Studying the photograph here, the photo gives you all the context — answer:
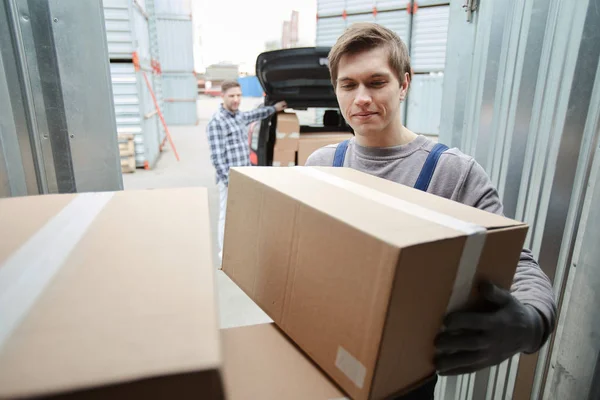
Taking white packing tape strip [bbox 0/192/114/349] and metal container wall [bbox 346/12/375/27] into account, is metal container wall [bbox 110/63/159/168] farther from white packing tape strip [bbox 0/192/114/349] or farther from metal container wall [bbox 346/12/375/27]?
white packing tape strip [bbox 0/192/114/349]

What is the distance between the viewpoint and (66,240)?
0.69 m

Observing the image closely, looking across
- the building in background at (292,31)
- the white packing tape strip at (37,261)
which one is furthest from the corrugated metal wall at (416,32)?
the building in background at (292,31)

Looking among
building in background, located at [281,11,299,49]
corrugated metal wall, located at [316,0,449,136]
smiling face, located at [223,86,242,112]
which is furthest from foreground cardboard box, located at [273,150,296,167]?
building in background, located at [281,11,299,49]

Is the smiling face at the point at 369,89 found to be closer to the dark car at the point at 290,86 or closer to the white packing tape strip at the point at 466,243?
the white packing tape strip at the point at 466,243

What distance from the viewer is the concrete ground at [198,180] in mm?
2775

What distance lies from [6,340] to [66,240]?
284mm

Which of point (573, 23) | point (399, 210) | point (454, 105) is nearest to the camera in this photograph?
point (399, 210)

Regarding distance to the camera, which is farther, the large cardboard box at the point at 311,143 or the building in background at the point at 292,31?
the building in background at the point at 292,31

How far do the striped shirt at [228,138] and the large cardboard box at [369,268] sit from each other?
2.85 m

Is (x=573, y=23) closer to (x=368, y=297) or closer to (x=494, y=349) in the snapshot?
(x=494, y=349)

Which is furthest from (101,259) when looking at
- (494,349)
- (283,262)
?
(494,349)

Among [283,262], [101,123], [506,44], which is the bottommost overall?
[283,262]

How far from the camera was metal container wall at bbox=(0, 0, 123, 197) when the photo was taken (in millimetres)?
1101

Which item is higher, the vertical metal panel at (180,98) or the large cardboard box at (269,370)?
the vertical metal panel at (180,98)
